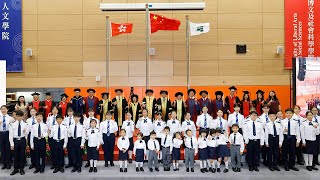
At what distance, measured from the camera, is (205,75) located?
685 inches

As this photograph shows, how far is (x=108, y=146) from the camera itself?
1171 centimetres

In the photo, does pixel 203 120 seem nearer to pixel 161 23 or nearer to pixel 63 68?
pixel 161 23

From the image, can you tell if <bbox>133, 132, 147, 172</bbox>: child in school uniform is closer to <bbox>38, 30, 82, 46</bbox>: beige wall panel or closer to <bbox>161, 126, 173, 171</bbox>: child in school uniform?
<bbox>161, 126, 173, 171</bbox>: child in school uniform

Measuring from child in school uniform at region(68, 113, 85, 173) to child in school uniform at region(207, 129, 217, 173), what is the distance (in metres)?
3.41

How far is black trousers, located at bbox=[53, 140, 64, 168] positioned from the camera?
36.8 ft

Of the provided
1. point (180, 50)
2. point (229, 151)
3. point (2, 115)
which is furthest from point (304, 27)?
point (2, 115)

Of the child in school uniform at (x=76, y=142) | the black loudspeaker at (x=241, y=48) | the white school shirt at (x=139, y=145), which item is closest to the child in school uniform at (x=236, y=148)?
the white school shirt at (x=139, y=145)

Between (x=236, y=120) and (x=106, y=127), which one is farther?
(x=236, y=120)

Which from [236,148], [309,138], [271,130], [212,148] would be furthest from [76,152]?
[309,138]

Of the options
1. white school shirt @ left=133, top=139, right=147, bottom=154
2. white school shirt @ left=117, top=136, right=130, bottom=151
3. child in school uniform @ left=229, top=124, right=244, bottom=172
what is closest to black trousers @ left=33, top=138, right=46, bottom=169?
white school shirt @ left=117, top=136, right=130, bottom=151

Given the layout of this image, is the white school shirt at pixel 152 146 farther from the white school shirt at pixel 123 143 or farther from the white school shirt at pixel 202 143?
the white school shirt at pixel 202 143

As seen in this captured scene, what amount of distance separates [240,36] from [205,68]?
1.93m

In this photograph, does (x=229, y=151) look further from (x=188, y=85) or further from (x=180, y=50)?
(x=180, y=50)

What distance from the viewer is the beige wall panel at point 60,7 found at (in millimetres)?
17312
